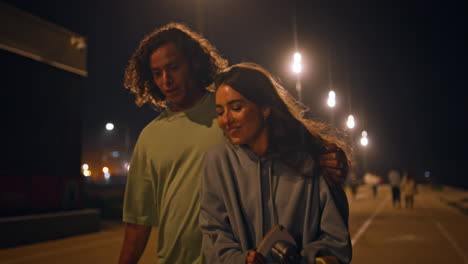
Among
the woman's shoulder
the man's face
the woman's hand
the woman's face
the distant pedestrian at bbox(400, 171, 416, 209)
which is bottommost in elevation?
the distant pedestrian at bbox(400, 171, 416, 209)

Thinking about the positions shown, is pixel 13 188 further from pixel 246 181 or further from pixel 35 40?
pixel 246 181

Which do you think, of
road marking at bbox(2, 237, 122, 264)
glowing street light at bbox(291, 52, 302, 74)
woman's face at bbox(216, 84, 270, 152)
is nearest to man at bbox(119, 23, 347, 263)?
woman's face at bbox(216, 84, 270, 152)

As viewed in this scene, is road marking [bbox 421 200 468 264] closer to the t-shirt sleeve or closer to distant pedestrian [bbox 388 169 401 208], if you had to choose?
distant pedestrian [bbox 388 169 401 208]

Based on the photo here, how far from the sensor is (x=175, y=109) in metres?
2.53

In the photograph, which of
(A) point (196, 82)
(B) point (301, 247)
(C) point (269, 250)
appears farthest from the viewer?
(A) point (196, 82)

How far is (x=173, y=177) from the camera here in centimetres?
234

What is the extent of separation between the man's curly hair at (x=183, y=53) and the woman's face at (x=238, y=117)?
1.83ft

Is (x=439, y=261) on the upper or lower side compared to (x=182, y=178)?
lower

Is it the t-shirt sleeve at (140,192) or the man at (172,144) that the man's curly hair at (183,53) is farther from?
the t-shirt sleeve at (140,192)

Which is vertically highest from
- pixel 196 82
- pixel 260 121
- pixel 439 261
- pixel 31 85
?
pixel 31 85

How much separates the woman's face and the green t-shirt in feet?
1.14

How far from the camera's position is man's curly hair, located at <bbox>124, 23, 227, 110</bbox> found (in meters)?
2.41

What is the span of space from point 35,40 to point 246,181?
1472 cm

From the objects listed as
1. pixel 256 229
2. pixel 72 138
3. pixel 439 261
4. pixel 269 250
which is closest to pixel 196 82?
pixel 256 229
